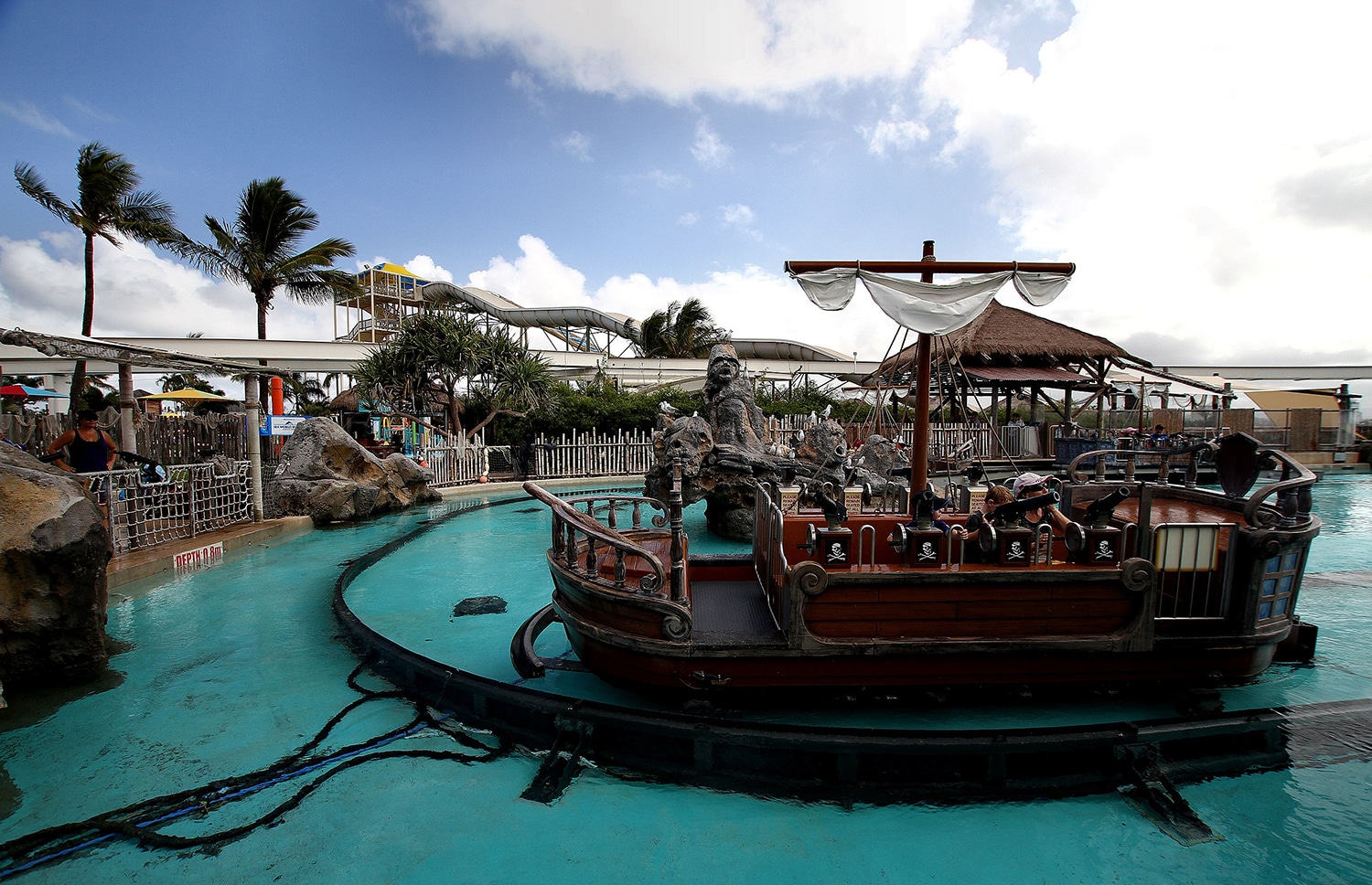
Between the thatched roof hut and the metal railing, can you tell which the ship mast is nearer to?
the metal railing

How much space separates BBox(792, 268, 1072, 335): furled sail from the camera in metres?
→ 5.28

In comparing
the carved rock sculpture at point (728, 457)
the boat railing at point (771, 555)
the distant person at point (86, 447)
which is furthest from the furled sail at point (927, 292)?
the distant person at point (86, 447)

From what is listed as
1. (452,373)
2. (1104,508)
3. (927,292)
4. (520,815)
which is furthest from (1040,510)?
(452,373)

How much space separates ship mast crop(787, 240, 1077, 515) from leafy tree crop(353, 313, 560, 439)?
16295mm

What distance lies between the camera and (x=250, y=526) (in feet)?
36.3

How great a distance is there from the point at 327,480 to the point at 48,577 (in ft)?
27.3

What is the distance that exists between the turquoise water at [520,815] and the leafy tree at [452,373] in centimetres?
1543

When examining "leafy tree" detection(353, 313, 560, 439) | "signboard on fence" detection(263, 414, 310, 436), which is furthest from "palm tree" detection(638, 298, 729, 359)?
"signboard on fence" detection(263, 414, 310, 436)

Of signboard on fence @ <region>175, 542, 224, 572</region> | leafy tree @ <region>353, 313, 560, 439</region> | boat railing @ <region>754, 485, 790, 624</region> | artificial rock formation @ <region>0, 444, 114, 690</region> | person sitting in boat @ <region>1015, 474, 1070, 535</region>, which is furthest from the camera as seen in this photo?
leafy tree @ <region>353, 313, 560, 439</region>

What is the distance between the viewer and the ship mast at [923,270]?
5312 mm

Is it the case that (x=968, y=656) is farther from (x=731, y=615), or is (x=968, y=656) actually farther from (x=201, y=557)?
(x=201, y=557)

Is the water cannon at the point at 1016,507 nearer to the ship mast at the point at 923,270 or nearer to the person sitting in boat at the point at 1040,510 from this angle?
the person sitting in boat at the point at 1040,510

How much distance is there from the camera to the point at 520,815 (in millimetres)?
3408

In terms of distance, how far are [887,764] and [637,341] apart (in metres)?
29.2
